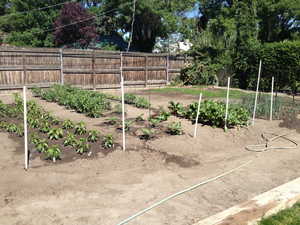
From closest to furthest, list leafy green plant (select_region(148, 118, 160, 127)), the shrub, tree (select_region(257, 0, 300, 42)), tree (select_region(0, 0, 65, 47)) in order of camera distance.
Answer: leafy green plant (select_region(148, 118, 160, 127)) < the shrub < tree (select_region(257, 0, 300, 42)) < tree (select_region(0, 0, 65, 47))

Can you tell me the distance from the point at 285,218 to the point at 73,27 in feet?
73.6

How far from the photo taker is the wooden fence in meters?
12.3

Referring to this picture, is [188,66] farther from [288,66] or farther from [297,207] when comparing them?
[297,207]

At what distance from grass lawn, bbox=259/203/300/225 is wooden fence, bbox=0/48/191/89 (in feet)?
32.4

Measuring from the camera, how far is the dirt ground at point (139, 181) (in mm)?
3242

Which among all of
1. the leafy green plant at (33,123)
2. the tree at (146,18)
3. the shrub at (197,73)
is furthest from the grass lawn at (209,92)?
the tree at (146,18)

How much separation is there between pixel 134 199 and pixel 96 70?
11.7 metres

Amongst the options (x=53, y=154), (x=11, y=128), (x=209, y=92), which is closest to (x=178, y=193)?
(x=53, y=154)

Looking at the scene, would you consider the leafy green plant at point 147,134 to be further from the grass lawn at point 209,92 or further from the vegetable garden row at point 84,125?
the grass lawn at point 209,92

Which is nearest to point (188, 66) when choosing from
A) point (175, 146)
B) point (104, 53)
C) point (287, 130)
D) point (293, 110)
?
point (104, 53)

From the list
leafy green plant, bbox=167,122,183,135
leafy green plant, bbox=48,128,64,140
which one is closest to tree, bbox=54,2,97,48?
leafy green plant, bbox=167,122,183,135

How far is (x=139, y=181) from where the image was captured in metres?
4.18

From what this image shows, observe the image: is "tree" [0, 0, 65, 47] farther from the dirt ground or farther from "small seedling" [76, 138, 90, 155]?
"small seedling" [76, 138, 90, 155]

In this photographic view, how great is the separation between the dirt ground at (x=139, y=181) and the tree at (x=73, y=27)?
18350 millimetres
